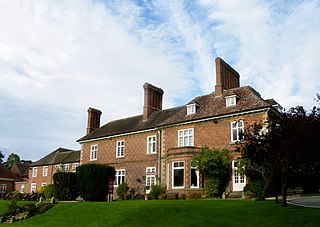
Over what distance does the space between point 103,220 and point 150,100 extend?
71.6 ft

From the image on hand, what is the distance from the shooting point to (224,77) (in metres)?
31.9

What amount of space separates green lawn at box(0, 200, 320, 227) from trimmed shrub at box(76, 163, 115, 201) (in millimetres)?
5233

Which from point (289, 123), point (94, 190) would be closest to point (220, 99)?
point (94, 190)

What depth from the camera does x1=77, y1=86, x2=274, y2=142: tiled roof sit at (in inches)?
1094

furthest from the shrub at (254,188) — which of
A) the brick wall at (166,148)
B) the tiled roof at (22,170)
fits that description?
the tiled roof at (22,170)

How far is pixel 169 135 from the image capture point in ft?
104

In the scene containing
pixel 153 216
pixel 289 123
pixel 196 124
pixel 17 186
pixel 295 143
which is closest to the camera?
pixel 295 143

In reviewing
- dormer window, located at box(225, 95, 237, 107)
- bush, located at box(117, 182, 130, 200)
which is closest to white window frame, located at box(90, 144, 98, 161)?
bush, located at box(117, 182, 130, 200)

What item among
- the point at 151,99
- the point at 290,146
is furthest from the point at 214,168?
the point at 151,99

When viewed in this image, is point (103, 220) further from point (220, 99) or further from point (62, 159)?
point (62, 159)

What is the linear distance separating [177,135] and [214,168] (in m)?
6.02

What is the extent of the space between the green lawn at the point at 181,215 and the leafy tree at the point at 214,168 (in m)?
8.37

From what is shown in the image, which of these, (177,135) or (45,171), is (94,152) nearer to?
(177,135)

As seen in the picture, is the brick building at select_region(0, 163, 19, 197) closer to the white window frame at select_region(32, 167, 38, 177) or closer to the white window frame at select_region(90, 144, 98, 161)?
the white window frame at select_region(32, 167, 38, 177)
